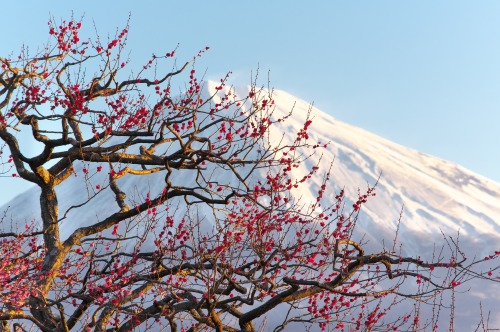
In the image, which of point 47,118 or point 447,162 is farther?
point 447,162

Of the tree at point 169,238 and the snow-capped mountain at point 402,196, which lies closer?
the tree at point 169,238

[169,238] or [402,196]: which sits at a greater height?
[402,196]

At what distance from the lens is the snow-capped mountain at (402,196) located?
146m

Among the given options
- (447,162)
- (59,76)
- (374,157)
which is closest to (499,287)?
(447,162)

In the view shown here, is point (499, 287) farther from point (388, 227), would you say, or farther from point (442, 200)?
point (388, 227)

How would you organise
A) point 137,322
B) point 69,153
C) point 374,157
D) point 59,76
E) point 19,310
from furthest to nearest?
1. point 374,157
2. point 59,76
3. point 69,153
4. point 19,310
5. point 137,322

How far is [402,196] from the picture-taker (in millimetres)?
152500

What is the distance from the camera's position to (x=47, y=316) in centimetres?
1045

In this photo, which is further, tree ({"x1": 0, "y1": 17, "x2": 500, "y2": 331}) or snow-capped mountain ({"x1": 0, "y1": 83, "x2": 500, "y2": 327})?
snow-capped mountain ({"x1": 0, "y1": 83, "x2": 500, "y2": 327})

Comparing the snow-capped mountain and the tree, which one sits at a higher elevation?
the snow-capped mountain

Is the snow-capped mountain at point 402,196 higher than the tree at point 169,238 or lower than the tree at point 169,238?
higher

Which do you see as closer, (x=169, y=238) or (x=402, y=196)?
(x=169, y=238)

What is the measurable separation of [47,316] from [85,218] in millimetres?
155346

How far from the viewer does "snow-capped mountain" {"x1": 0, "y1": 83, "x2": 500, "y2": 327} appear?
478 ft
